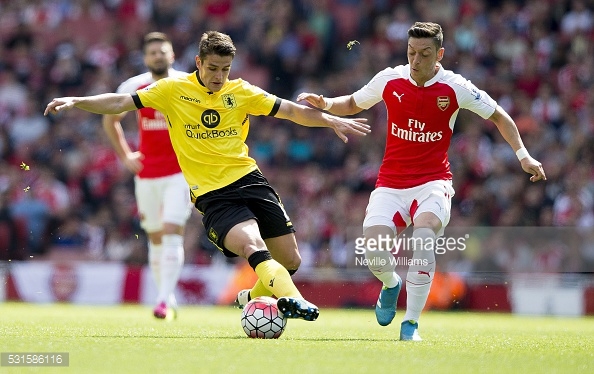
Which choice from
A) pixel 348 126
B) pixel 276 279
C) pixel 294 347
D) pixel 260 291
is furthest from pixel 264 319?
pixel 348 126

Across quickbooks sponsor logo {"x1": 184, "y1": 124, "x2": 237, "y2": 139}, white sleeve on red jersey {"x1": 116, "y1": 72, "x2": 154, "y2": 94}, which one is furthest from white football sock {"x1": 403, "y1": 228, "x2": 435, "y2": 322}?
white sleeve on red jersey {"x1": 116, "y1": 72, "x2": 154, "y2": 94}

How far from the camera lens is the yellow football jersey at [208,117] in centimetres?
911

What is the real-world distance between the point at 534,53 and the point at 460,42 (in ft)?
4.34

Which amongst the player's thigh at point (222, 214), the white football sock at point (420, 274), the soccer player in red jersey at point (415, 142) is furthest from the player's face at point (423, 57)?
the player's thigh at point (222, 214)

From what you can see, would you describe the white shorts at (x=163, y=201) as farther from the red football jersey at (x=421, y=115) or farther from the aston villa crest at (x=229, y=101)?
the red football jersey at (x=421, y=115)

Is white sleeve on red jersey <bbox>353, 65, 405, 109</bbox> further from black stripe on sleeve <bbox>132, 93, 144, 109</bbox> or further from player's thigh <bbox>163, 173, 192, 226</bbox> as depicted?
player's thigh <bbox>163, 173, 192, 226</bbox>

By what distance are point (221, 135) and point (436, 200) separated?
6.16 ft

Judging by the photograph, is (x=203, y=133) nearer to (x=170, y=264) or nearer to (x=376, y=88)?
(x=376, y=88)

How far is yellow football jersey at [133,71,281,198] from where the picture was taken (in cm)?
911

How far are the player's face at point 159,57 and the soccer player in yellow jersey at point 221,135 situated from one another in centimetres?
314

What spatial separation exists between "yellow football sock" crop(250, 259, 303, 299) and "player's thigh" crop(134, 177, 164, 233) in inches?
175

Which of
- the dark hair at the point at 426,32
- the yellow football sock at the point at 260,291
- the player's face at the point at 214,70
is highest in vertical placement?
the dark hair at the point at 426,32

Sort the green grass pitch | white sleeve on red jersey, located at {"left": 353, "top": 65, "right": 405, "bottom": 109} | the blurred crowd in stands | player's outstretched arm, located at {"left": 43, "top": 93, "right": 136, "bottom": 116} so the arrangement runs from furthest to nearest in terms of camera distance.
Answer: the blurred crowd in stands < white sleeve on red jersey, located at {"left": 353, "top": 65, "right": 405, "bottom": 109} < player's outstretched arm, located at {"left": 43, "top": 93, "right": 136, "bottom": 116} < the green grass pitch

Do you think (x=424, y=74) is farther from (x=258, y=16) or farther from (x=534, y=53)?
(x=258, y=16)
